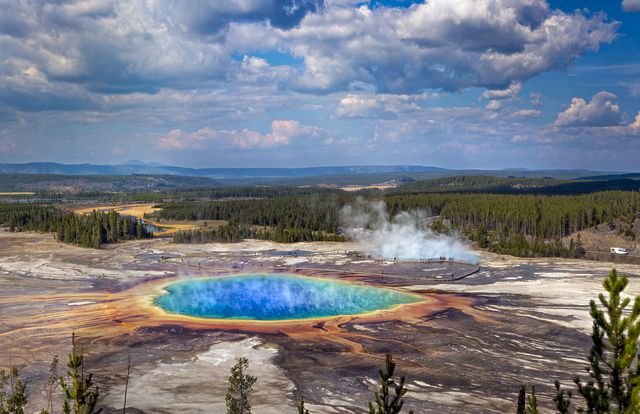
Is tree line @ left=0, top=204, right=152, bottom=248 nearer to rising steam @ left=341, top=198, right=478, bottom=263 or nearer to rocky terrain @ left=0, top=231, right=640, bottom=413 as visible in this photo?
rocky terrain @ left=0, top=231, right=640, bottom=413

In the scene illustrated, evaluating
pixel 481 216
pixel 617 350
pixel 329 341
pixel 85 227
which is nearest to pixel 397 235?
pixel 481 216

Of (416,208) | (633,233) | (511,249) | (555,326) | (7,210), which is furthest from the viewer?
(7,210)

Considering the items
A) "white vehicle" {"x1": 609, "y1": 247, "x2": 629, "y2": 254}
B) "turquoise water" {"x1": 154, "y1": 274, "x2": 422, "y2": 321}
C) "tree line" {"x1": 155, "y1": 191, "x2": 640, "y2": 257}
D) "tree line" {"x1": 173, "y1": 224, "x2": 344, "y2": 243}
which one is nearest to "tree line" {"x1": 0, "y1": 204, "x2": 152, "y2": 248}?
"tree line" {"x1": 173, "y1": 224, "x2": 344, "y2": 243}

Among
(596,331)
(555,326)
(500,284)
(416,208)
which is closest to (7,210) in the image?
(416,208)

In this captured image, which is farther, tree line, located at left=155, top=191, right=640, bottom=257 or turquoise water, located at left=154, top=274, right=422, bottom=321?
tree line, located at left=155, top=191, right=640, bottom=257

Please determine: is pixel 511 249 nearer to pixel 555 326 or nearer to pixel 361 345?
pixel 555 326

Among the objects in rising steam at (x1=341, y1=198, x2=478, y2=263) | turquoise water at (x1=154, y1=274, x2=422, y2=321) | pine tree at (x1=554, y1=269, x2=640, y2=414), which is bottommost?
turquoise water at (x1=154, y1=274, x2=422, y2=321)

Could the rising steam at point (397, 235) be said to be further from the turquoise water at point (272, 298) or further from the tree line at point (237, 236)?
the turquoise water at point (272, 298)
